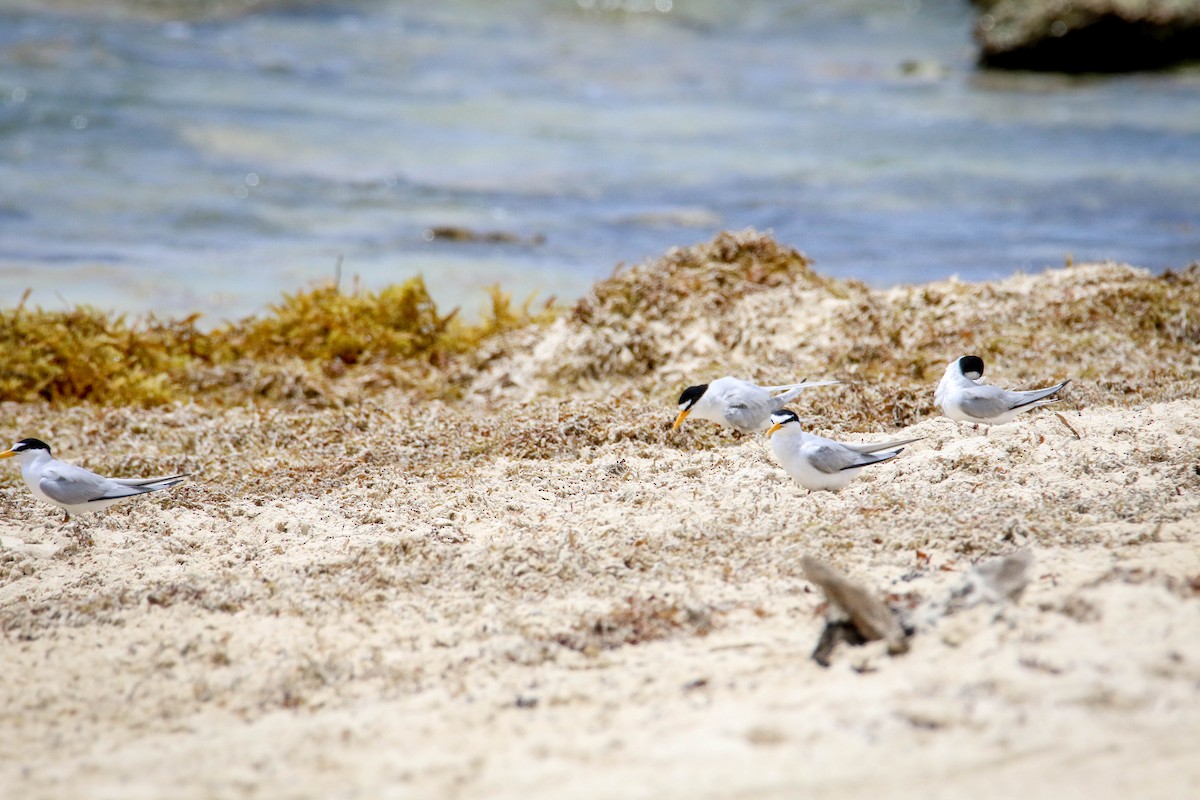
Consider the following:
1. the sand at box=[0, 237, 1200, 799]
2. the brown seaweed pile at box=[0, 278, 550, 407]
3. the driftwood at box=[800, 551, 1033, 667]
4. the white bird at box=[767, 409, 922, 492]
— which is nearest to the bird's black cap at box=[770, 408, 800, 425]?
the white bird at box=[767, 409, 922, 492]

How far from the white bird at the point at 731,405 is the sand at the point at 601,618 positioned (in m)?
0.15

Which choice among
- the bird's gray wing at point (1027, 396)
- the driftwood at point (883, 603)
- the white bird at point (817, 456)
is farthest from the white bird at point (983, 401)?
the driftwood at point (883, 603)

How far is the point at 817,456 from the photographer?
393 cm

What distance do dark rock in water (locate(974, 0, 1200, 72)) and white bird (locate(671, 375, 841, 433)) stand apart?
16259 mm

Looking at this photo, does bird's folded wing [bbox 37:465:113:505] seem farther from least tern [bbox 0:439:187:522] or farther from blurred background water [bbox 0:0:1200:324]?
blurred background water [bbox 0:0:1200:324]

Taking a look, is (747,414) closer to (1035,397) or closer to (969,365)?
(969,365)

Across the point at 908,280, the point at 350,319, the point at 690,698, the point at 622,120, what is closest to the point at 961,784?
the point at 690,698

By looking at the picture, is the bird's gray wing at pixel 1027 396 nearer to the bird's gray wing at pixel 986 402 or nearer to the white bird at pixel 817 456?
the bird's gray wing at pixel 986 402

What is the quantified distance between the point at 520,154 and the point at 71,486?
10382mm

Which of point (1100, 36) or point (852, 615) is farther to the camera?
point (1100, 36)

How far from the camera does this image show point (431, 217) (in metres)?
11.4

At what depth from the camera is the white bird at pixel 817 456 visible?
12.9ft

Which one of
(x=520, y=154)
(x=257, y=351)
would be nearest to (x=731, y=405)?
(x=257, y=351)

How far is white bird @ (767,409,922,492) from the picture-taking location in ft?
12.9
